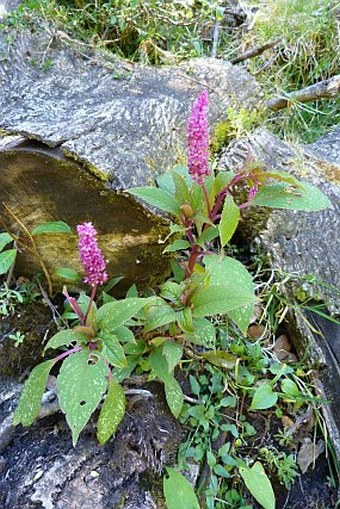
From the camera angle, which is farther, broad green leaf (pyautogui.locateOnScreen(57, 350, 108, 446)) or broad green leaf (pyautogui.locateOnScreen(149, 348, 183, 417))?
broad green leaf (pyautogui.locateOnScreen(149, 348, 183, 417))

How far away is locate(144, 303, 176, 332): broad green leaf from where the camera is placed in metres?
1.10

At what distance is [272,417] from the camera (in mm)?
1440

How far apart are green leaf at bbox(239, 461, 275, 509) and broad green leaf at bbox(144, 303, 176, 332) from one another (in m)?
0.48

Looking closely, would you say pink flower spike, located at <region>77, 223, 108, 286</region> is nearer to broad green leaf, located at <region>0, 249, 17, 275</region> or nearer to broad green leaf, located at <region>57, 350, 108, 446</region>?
broad green leaf, located at <region>57, 350, 108, 446</region>

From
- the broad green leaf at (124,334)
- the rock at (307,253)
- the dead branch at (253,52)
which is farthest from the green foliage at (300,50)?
the broad green leaf at (124,334)

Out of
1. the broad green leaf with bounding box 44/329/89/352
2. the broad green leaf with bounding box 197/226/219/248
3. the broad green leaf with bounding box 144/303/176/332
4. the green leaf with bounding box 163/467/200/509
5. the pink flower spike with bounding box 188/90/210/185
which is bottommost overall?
the green leaf with bounding box 163/467/200/509

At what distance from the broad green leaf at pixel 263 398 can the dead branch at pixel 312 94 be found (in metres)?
1.20

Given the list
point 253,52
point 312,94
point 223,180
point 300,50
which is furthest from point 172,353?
point 300,50

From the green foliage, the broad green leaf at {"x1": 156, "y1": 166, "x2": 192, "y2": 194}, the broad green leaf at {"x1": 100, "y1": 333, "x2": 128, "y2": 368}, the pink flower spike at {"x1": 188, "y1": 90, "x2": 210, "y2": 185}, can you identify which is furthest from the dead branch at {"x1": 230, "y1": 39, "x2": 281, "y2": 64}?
the broad green leaf at {"x1": 100, "y1": 333, "x2": 128, "y2": 368}

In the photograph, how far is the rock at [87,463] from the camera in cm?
113

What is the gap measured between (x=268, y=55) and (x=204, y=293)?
1.70 metres

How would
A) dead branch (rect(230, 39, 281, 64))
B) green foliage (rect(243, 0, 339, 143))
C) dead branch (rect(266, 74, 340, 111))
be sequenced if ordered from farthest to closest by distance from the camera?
green foliage (rect(243, 0, 339, 143)) → dead branch (rect(230, 39, 281, 64)) → dead branch (rect(266, 74, 340, 111))

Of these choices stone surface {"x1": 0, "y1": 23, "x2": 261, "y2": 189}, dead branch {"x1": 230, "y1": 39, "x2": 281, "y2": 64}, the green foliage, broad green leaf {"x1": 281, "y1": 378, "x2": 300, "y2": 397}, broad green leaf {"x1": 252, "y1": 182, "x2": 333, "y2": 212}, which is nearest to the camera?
broad green leaf {"x1": 252, "y1": 182, "x2": 333, "y2": 212}

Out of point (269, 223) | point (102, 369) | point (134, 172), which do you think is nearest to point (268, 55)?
point (269, 223)
